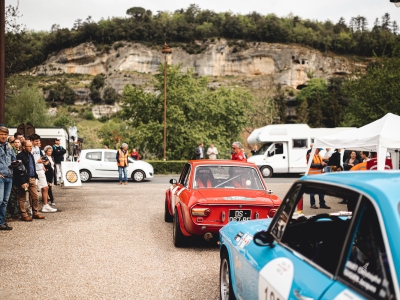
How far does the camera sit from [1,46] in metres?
12.1

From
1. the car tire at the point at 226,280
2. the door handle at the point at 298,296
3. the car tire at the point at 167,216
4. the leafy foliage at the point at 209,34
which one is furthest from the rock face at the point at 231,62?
the door handle at the point at 298,296

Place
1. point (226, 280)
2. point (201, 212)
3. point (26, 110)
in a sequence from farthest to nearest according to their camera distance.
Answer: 1. point (26, 110)
2. point (201, 212)
3. point (226, 280)

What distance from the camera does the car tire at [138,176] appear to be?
2328 centimetres

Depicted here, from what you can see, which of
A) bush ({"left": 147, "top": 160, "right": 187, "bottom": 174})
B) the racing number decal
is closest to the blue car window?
the racing number decal

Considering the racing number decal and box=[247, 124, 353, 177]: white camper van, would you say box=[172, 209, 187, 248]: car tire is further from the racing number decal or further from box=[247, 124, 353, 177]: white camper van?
box=[247, 124, 353, 177]: white camper van

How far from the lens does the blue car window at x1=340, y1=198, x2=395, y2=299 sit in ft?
6.52

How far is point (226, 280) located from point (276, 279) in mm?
1746

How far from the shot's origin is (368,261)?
2258mm

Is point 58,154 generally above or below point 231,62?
below

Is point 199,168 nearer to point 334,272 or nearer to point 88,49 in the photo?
point 334,272

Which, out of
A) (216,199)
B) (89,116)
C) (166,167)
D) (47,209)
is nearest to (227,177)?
(216,199)

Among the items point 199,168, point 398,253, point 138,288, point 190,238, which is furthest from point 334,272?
point 199,168

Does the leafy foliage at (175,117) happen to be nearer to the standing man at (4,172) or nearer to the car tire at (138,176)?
the car tire at (138,176)

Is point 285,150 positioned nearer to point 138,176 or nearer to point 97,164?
point 138,176
